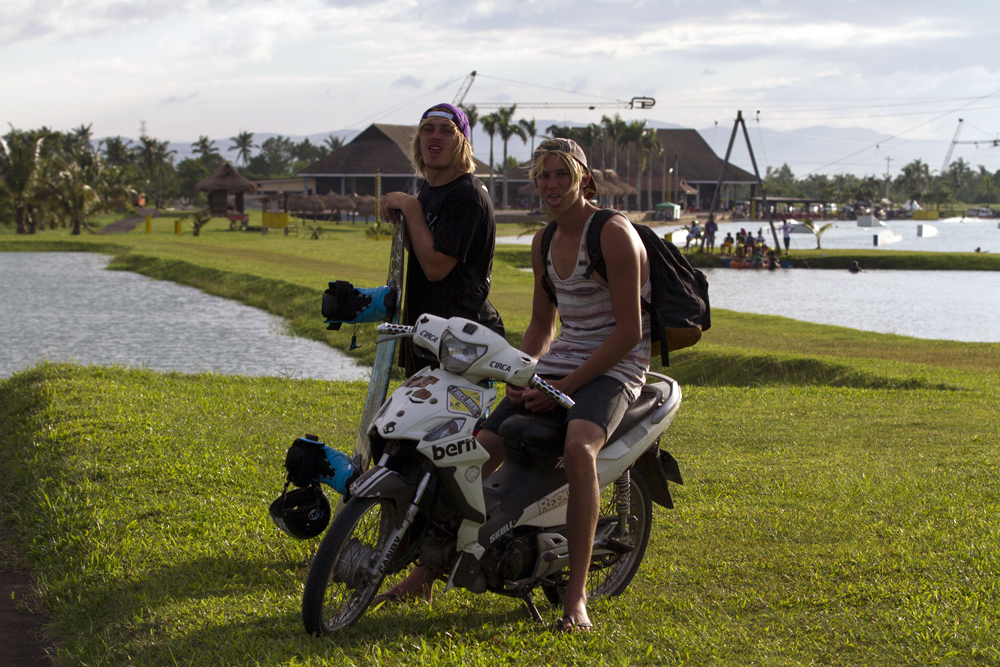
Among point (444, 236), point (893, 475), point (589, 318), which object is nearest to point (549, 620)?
point (589, 318)

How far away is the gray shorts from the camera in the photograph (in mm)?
3928

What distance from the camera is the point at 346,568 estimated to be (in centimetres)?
366

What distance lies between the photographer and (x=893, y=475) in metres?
6.55

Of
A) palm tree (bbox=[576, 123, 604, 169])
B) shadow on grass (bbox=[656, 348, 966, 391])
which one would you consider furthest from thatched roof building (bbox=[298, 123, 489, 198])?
shadow on grass (bbox=[656, 348, 966, 391])

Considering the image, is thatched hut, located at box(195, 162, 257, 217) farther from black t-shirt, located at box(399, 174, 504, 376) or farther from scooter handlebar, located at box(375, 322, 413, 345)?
scooter handlebar, located at box(375, 322, 413, 345)

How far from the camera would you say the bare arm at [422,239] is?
4305 mm

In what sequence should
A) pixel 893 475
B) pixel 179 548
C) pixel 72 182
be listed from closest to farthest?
pixel 179 548 < pixel 893 475 < pixel 72 182

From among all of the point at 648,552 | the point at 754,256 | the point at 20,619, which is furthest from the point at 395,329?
the point at 754,256

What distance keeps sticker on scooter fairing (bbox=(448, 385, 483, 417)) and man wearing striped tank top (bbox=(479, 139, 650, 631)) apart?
1.05 ft

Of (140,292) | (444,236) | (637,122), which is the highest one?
(637,122)

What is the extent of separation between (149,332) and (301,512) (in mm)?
15388

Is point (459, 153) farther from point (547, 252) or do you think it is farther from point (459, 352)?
point (459, 352)

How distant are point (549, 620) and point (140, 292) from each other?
23.9m

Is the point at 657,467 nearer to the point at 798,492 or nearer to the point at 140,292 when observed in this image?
the point at 798,492
